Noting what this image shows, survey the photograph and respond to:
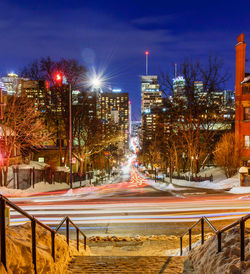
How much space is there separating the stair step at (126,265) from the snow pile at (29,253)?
0.34 meters

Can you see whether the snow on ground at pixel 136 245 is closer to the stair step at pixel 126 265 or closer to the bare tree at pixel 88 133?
the stair step at pixel 126 265

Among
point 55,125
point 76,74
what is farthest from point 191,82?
point 55,125

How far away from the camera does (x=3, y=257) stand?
172 inches

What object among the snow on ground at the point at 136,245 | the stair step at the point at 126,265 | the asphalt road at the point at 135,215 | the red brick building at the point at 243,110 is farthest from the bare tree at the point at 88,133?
the stair step at the point at 126,265

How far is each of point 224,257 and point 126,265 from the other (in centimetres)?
244

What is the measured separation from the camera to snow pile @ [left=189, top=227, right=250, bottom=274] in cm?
489

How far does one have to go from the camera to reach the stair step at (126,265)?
6.61m

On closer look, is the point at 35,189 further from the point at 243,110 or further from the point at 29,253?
the point at 243,110

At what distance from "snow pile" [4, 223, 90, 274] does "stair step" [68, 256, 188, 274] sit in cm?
34

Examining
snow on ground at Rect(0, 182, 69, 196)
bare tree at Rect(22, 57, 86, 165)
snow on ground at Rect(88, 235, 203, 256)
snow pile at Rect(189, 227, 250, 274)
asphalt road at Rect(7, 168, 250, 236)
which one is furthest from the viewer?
bare tree at Rect(22, 57, 86, 165)

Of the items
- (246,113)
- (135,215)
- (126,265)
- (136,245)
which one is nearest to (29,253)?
(126,265)

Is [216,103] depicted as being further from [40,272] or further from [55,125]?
[40,272]

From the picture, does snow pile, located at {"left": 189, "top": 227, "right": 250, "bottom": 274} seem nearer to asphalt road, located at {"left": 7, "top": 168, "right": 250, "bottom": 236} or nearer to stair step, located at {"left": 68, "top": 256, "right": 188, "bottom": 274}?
stair step, located at {"left": 68, "top": 256, "right": 188, "bottom": 274}

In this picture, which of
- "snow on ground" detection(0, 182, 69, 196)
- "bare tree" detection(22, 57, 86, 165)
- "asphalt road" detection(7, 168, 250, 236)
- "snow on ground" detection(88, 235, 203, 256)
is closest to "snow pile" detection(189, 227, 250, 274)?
"snow on ground" detection(88, 235, 203, 256)
